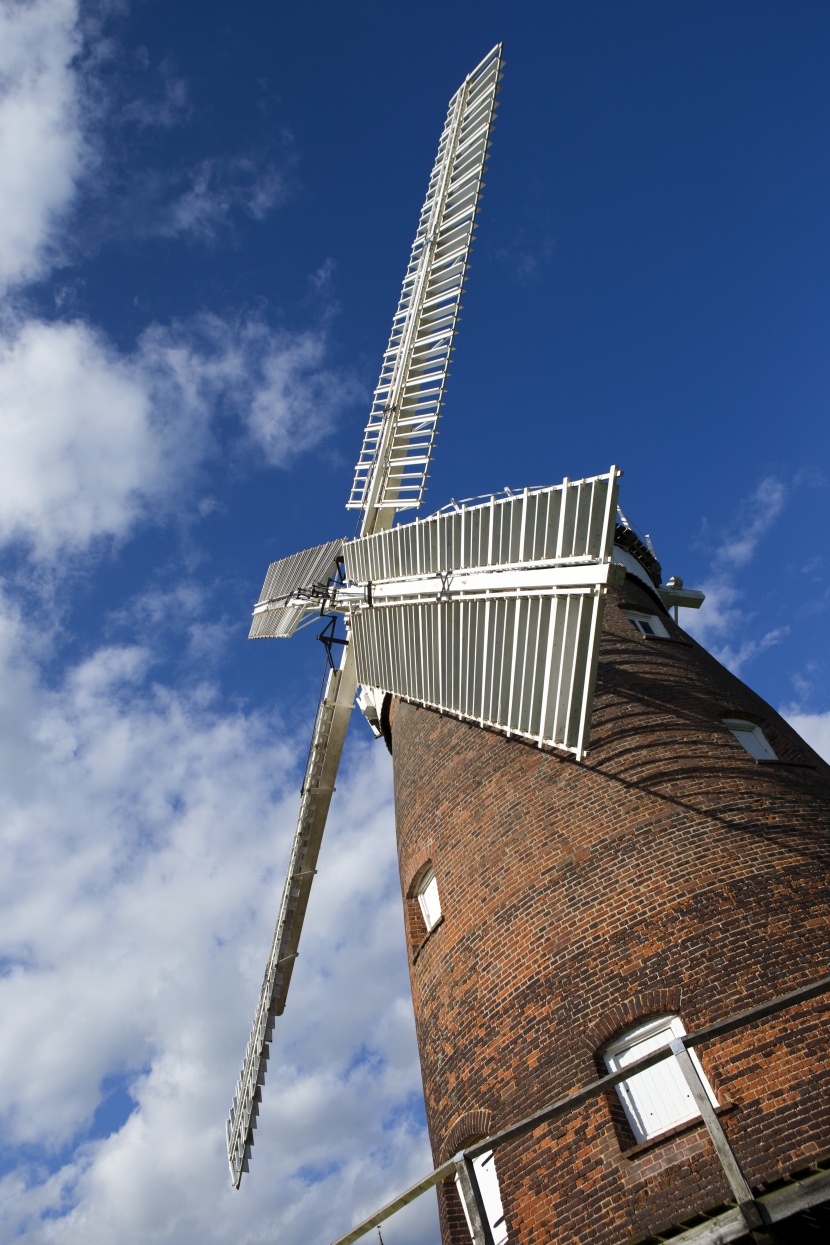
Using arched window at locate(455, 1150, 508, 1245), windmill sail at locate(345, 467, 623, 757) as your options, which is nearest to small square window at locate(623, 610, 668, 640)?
windmill sail at locate(345, 467, 623, 757)

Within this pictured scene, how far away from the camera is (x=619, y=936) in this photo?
23.5 feet

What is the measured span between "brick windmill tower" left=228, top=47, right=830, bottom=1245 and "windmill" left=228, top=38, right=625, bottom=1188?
0.04m

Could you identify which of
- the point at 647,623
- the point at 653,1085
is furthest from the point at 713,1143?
the point at 647,623

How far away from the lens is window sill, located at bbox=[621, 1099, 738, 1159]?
19.9 feet

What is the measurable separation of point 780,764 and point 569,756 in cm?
204

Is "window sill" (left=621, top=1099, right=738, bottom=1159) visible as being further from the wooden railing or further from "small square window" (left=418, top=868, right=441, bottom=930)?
"small square window" (left=418, top=868, right=441, bottom=930)

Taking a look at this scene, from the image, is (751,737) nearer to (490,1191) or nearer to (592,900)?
(592,900)

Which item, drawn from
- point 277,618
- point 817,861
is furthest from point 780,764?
point 277,618

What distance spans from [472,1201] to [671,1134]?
5.50ft

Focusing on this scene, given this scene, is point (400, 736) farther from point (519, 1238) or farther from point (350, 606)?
point (519, 1238)

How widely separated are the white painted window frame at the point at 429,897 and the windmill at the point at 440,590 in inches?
68.9

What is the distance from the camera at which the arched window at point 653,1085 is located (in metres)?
6.48

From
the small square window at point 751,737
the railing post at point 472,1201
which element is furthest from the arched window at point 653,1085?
the small square window at point 751,737

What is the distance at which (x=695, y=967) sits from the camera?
22.1 feet
